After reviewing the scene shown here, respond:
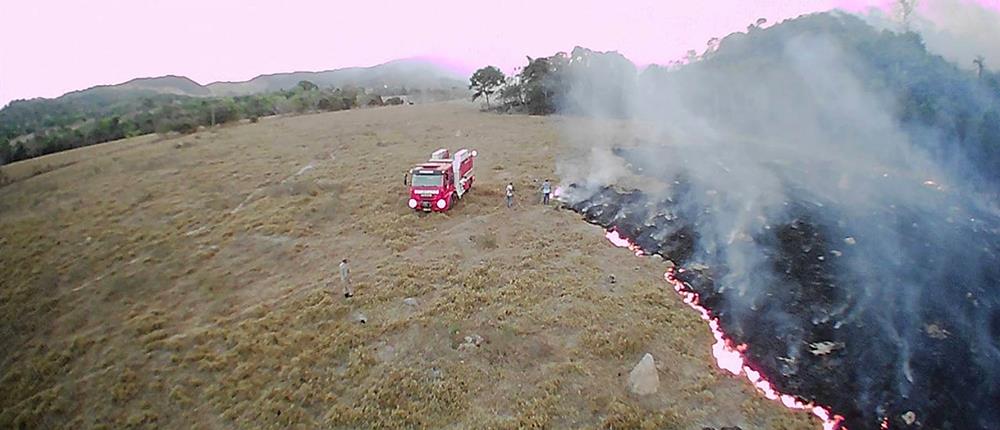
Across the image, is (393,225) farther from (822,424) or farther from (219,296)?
(822,424)

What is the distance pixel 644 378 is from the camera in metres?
12.7

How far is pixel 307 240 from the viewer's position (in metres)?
23.9

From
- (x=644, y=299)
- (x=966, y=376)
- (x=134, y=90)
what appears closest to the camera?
(x=966, y=376)

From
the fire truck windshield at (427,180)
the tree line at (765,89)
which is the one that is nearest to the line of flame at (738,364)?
the fire truck windshield at (427,180)

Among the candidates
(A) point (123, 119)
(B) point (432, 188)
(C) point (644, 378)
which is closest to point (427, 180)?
(B) point (432, 188)

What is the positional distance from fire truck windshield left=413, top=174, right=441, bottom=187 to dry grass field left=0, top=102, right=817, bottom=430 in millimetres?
1568

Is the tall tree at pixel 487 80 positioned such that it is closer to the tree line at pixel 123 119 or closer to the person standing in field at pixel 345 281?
the tree line at pixel 123 119

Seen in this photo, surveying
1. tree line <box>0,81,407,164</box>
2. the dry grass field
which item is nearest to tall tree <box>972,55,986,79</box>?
the dry grass field

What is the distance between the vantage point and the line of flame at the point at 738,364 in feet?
40.7

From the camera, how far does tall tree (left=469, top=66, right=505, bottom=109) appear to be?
70562 mm

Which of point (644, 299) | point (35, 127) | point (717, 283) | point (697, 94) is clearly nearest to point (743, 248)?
point (717, 283)

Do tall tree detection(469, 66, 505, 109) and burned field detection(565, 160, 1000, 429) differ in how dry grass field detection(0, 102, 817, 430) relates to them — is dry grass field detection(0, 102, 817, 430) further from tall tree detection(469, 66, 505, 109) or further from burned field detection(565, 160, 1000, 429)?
tall tree detection(469, 66, 505, 109)

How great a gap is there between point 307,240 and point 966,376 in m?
23.2

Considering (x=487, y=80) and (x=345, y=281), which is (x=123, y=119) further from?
(x=345, y=281)
